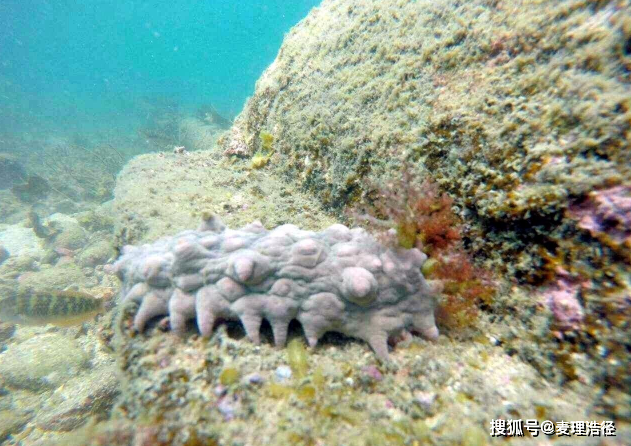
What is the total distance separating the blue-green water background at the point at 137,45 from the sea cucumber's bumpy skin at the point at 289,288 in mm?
59157

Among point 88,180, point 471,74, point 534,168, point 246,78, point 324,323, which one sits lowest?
point 324,323

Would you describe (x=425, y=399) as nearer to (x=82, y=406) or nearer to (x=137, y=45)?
(x=82, y=406)

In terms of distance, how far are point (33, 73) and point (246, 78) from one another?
199 ft

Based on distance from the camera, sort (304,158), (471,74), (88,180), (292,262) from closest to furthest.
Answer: (292,262)
(471,74)
(304,158)
(88,180)

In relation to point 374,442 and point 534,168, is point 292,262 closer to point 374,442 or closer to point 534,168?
point 374,442

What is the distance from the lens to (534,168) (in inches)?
79.7

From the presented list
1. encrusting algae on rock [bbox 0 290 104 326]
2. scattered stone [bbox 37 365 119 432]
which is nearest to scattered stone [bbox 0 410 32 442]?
scattered stone [bbox 37 365 119 432]

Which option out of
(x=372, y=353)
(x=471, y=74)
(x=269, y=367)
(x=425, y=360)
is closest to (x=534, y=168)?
(x=471, y=74)

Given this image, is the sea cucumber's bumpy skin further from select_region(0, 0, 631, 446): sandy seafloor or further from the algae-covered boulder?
the algae-covered boulder

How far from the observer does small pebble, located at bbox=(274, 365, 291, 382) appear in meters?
1.95

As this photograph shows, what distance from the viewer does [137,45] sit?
121 m

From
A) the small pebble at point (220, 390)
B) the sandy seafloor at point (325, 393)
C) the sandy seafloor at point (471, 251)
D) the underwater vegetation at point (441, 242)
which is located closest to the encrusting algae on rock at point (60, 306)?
the sandy seafloor at point (471, 251)

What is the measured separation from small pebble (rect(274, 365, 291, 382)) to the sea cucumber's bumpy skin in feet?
0.58

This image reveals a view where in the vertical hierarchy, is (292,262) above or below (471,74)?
below
